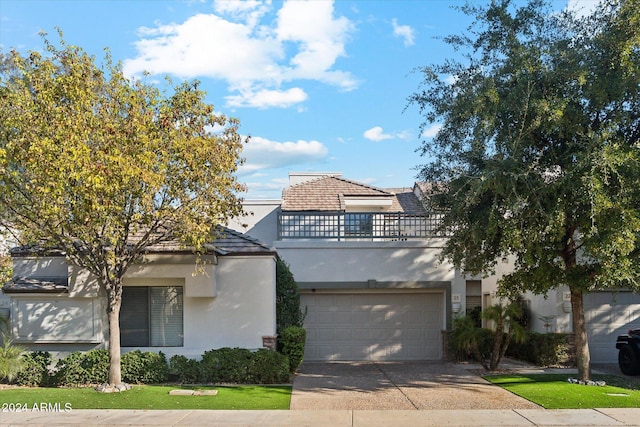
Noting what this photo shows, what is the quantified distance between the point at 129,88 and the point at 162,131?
3.59 feet

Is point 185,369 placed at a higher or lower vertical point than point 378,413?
higher

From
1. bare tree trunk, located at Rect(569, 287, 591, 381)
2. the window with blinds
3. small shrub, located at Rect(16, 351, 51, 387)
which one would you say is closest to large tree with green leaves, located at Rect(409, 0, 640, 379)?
bare tree trunk, located at Rect(569, 287, 591, 381)

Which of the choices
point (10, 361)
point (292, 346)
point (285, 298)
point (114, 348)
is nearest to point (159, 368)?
point (114, 348)

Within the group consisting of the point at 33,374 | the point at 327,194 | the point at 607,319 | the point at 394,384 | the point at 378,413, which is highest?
the point at 327,194

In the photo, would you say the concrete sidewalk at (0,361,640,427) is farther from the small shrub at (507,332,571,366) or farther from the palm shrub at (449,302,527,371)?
the small shrub at (507,332,571,366)

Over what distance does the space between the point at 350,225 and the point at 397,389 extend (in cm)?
663

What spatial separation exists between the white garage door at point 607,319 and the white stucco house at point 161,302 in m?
9.61

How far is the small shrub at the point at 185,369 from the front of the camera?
571 inches

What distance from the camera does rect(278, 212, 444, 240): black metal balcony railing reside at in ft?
64.1

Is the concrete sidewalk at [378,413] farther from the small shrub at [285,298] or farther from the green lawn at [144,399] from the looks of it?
the small shrub at [285,298]

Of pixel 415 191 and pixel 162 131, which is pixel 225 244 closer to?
pixel 162 131

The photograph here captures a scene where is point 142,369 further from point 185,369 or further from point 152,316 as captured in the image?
point 152,316

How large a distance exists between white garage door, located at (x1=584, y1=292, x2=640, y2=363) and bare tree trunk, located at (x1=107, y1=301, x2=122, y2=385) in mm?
13177

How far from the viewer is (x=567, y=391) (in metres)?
13.1
